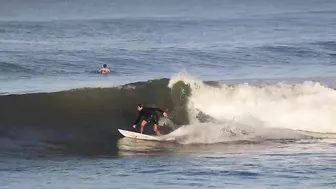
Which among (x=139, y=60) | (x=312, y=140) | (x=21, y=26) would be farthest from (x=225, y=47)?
(x=312, y=140)

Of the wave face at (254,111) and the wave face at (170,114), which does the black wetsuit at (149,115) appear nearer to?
the wave face at (170,114)

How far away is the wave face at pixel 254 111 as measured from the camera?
946 inches

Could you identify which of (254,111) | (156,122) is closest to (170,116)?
(156,122)

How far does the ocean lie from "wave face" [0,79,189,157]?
0.03 meters

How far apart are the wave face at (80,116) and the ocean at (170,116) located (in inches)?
1.3

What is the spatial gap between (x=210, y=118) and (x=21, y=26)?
1610 inches

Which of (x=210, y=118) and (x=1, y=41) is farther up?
(x=1, y=41)

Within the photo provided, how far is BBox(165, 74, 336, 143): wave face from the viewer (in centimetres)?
2403

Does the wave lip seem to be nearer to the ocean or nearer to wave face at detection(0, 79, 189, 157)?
the ocean

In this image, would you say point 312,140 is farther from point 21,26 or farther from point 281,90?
point 21,26

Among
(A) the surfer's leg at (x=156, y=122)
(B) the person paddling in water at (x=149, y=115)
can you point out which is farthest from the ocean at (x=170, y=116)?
(B) the person paddling in water at (x=149, y=115)

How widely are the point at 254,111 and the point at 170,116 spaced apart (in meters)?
2.75

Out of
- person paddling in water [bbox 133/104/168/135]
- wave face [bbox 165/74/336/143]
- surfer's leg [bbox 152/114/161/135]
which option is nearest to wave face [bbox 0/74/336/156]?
wave face [bbox 165/74/336/143]

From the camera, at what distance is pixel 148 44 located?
166 ft
